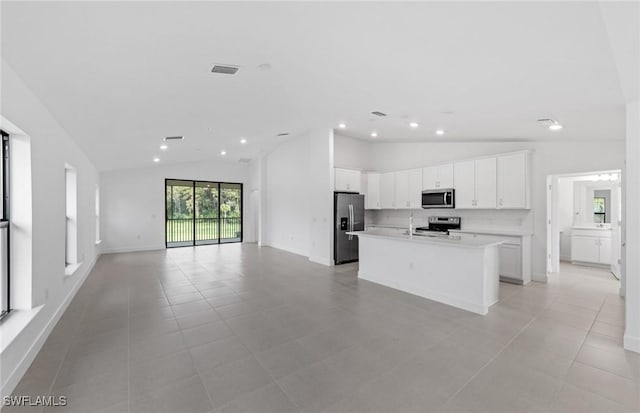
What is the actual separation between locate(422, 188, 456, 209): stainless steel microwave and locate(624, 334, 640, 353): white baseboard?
351 centimetres

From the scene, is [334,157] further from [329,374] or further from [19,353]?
[19,353]

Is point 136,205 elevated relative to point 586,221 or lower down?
elevated

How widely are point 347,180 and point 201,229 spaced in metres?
6.13

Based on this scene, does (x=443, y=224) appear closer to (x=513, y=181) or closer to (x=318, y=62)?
(x=513, y=181)

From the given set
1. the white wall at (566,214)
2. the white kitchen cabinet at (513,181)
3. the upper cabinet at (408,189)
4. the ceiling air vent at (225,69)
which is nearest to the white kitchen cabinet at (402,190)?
the upper cabinet at (408,189)

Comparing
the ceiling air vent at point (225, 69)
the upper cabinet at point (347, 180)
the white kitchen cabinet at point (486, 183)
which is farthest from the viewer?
the upper cabinet at point (347, 180)

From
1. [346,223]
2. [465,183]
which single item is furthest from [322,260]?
[465,183]

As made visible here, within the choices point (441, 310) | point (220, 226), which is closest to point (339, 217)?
point (441, 310)

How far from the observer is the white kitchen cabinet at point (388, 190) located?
284 inches

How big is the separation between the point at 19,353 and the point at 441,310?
4.28 meters

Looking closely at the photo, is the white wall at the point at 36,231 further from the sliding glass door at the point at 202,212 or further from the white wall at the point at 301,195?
the sliding glass door at the point at 202,212

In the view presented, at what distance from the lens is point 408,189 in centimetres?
689

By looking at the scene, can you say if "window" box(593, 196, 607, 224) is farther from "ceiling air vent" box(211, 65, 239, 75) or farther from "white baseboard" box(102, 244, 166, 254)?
"white baseboard" box(102, 244, 166, 254)

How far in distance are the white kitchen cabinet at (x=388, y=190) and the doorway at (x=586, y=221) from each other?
3116mm
